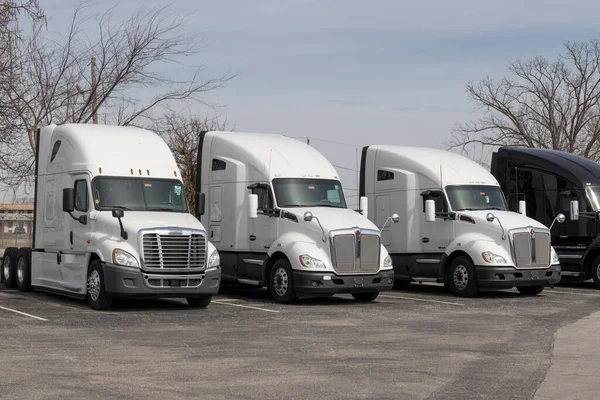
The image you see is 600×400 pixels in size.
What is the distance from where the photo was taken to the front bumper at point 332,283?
19781 mm

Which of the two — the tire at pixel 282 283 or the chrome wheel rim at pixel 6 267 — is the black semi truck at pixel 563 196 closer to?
the tire at pixel 282 283

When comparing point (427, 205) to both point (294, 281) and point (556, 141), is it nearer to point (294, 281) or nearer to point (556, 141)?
point (294, 281)

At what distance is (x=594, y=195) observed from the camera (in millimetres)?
26062

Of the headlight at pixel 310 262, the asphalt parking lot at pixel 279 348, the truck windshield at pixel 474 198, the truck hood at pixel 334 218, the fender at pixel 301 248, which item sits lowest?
the asphalt parking lot at pixel 279 348

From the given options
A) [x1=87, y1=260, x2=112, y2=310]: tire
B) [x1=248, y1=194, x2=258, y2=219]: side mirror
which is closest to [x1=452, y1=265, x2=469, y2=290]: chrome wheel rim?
[x1=248, y1=194, x2=258, y2=219]: side mirror

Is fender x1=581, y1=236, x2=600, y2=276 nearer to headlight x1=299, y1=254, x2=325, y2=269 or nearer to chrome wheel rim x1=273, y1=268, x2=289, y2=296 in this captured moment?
headlight x1=299, y1=254, x2=325, y2=269

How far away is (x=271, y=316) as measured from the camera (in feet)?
58.0

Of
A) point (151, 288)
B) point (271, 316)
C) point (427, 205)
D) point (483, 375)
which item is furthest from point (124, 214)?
point (483, 375)

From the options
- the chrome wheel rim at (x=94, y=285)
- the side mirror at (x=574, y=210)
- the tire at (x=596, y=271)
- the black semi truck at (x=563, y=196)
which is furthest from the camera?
the black semi truck at (x=563, y=196)

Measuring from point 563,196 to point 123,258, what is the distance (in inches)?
508

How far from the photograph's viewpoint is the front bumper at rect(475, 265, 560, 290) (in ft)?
72.0

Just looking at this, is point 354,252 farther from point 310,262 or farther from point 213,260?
point 213,260

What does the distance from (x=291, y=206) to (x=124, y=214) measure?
384 centimetres

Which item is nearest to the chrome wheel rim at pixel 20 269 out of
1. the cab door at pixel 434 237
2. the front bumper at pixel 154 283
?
the front bumper at pixel 154 283
